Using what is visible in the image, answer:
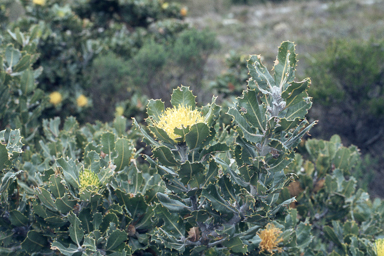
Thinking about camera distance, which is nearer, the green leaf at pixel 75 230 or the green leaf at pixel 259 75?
the green leaf at pixel 259 75

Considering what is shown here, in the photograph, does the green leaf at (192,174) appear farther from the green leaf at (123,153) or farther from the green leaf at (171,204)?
the green leaf at (123,153)

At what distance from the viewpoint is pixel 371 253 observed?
171 centimetres

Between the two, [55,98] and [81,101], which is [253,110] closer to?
[55,98]

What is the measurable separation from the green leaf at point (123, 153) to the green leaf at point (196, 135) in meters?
0.58

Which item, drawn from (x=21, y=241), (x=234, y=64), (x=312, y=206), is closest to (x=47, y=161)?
(x=21, y=241)

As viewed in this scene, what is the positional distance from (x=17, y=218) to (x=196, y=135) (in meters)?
1.17

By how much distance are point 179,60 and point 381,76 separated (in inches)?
138

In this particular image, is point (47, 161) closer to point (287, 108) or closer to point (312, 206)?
point (287, 108)

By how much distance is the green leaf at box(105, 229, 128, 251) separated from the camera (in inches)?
59.1

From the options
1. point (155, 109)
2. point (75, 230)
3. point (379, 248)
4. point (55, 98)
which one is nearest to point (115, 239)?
point (75, 230)

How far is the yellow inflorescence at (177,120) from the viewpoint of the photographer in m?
1.31

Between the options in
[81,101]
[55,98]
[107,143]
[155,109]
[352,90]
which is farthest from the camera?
[352,90]

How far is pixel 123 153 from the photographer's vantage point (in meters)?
1.76

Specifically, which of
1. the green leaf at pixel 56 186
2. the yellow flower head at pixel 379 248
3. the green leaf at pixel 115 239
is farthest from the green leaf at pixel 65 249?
the yellow flower head at pixel 379 248
